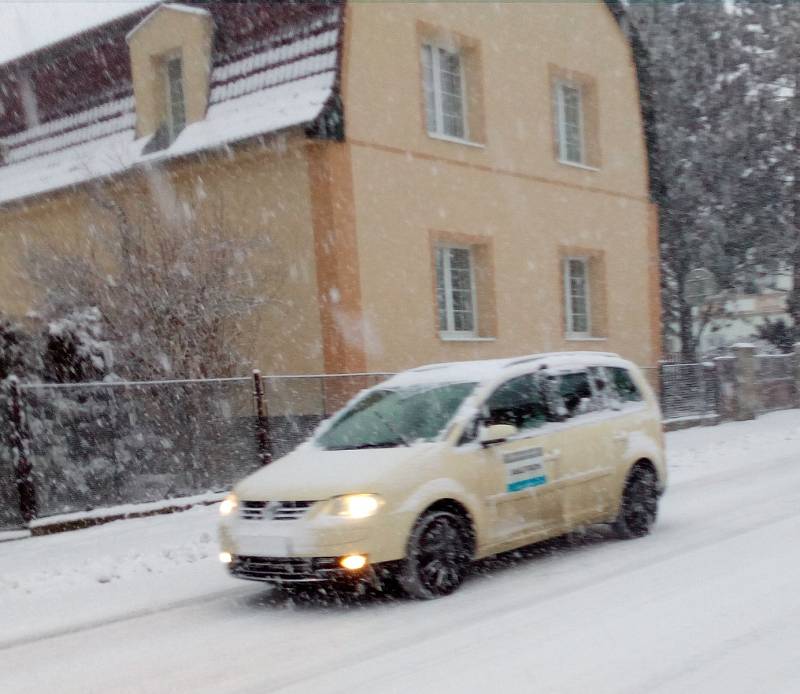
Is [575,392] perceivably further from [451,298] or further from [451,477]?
[451,298]

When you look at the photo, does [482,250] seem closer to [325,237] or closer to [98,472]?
[325,237]

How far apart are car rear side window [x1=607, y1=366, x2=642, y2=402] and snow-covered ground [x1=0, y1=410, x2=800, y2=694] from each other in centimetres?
122

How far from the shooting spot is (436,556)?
7066 millimetres

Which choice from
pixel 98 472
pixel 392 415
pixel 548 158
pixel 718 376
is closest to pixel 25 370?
pixel 98 472

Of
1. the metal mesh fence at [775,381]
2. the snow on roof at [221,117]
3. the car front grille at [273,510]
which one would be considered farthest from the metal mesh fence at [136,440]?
the metal mesh fence at [775,381]

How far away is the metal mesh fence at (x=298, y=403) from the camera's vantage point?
12867 millimetres

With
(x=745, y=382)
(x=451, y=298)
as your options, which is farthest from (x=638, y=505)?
(x=745, y=382)

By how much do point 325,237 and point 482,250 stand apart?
3.67m

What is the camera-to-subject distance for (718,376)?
2080 centimetres

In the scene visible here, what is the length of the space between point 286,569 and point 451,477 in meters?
1.30

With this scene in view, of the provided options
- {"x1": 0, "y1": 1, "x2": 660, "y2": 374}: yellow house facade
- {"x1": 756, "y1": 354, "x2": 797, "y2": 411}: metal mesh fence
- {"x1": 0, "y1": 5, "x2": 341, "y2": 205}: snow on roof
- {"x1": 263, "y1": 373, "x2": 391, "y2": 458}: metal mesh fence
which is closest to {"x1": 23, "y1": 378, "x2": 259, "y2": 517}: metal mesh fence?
{"x1": 263, "y1": 373, "x2": 391, "y2": 458}: metal mesh fence

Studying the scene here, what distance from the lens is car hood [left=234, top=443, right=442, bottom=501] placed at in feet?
22.7

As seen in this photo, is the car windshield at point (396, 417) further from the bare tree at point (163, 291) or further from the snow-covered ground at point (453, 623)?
the bare tree at point (163, 291)

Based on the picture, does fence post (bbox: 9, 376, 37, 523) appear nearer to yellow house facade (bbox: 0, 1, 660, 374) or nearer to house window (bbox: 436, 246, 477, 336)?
yellow house facade (bbox: 0, 1, 660, 374)
